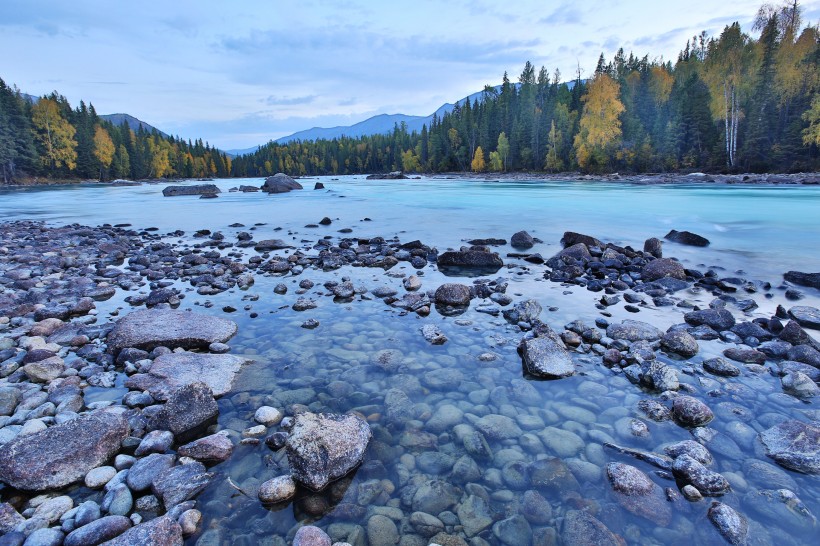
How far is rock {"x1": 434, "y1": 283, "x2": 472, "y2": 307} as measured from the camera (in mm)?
8250

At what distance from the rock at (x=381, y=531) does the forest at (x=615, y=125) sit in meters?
63.4

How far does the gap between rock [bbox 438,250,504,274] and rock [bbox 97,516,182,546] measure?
9310 mm

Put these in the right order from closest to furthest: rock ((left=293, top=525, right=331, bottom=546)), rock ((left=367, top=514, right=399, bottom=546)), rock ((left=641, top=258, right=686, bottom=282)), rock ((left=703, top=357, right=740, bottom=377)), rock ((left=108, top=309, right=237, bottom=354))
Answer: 1. rock ((left=293, top=525, right=331, bottom=546))
2. rock ((left=367, top=514, right=399, bottom=546))
3. rock ((left=703, top=357, right=740, bottom=377))
4. rock ((left=108, top=309, right=237, bottom=354))
5. rock ((left=641, top=258, right=686, bottom=282))

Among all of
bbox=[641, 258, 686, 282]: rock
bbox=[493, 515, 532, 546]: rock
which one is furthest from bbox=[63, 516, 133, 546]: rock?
bbox=[641, 258, 686, 282]: rock

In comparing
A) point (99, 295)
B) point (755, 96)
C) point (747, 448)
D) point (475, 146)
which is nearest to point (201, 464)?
point (747, 448)

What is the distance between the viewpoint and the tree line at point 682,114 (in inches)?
1965

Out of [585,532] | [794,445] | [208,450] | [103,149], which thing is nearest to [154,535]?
[208,450]

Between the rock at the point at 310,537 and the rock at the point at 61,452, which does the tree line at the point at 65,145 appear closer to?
the rock at the point at 61,452

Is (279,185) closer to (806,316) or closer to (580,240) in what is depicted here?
(580,240)

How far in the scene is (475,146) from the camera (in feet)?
343

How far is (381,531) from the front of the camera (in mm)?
3207

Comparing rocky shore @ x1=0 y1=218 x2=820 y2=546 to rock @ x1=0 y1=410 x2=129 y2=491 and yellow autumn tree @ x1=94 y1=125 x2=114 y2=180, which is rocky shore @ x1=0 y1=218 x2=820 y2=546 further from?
yellow autumn tree @ x1=94 y1=125 x2=114 y2=180

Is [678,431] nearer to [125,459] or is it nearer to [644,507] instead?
[644,507]

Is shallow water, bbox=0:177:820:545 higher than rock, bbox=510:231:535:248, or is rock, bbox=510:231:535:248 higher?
rock, bbox=510:231:535:248
